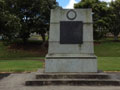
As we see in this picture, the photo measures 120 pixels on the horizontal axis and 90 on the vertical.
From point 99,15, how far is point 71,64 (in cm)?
3032

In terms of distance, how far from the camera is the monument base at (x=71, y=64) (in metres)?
8.47

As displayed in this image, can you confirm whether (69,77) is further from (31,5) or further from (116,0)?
(116,0)

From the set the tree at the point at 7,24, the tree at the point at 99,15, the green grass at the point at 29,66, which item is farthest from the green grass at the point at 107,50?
the green grass at the point at 29,66

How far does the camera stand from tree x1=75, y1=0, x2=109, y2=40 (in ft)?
117

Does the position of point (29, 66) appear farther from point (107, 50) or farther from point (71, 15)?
point (107, 50)

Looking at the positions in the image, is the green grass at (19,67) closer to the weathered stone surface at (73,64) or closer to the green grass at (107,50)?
the weathered stone surface at (73,64)

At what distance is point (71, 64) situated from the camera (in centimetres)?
849

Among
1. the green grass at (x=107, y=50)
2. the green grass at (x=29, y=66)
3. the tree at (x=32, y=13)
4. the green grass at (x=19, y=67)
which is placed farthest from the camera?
the tree at (x=32, y=13)

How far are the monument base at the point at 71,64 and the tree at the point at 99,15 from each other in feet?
90.8

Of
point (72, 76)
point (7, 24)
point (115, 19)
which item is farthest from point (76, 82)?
point (115, 19)

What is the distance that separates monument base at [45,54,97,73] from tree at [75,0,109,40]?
27.7 m

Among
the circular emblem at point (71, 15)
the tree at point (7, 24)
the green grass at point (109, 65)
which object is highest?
the tree at point (7, 24)

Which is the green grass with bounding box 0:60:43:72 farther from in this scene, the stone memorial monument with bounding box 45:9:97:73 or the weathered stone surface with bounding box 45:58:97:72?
the stone memorial monument with bounding box 45:9:97:73

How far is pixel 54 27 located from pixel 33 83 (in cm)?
259
